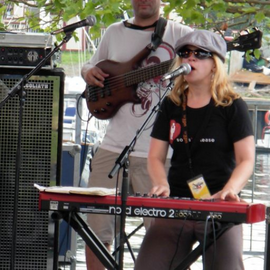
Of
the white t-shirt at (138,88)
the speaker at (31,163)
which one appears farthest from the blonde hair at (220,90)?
the speaker at (31,163)

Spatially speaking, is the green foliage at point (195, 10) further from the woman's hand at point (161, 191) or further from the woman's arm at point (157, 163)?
the woman's hand at point (161, 191)

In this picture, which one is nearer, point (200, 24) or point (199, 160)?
point (199, 160)

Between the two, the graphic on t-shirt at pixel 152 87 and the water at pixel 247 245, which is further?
the water at pixel 247 245

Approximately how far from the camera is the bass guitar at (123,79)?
5.39 m

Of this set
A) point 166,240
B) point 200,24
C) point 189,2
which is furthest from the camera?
point 200,24

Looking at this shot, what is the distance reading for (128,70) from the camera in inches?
219

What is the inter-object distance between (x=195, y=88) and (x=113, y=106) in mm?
1289

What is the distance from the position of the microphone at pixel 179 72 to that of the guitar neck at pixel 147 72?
1.13 m

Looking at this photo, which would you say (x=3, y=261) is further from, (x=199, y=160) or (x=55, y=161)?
(x=199, y=160)

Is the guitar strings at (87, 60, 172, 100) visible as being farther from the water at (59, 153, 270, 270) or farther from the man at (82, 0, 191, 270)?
the water at (59, 153, 270, 270)

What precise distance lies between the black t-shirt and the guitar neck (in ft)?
3.46

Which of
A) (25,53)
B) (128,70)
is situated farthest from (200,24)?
(25,53)

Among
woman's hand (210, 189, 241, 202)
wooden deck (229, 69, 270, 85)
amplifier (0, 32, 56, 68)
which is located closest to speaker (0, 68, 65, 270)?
amplifier (0, 32, 56, 68)

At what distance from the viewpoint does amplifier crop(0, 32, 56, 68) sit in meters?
5.34
